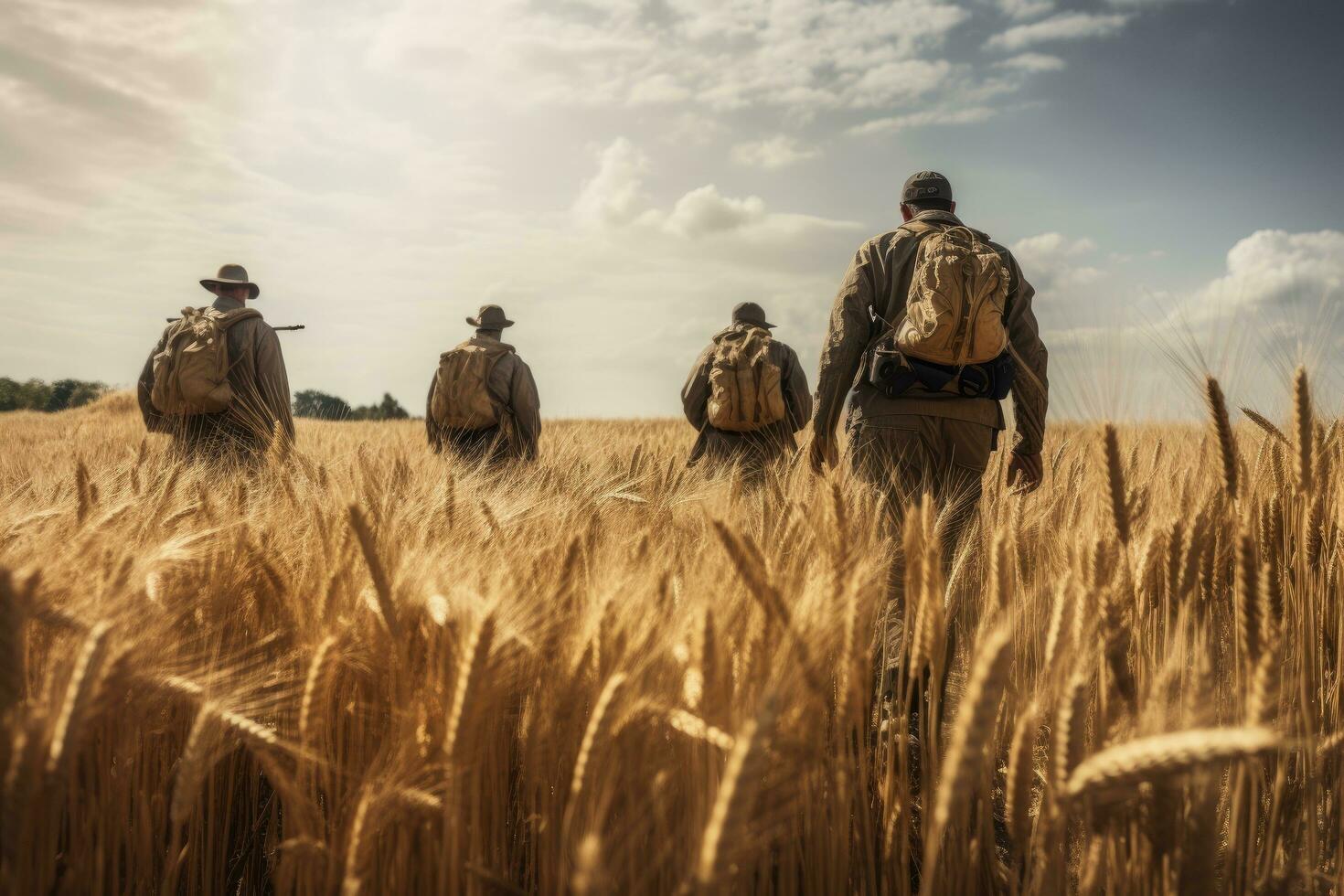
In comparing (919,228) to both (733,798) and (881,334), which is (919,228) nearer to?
(881,334)

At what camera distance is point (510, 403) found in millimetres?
6258

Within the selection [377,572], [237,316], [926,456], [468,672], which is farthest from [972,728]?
[237,316]

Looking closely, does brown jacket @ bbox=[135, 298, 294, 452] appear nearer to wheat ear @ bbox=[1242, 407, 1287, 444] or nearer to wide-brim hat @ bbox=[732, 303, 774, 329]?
wide-brim hat @ bbox=[732, 303, 774, 329]

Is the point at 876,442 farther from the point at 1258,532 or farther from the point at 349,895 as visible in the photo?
the point at 349,895

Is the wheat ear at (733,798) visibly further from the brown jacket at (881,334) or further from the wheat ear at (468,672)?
the brown jacket at (881,334)

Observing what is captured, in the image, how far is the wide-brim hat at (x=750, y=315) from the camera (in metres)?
5.64

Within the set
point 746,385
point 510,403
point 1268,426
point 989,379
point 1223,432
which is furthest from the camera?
point 510,403

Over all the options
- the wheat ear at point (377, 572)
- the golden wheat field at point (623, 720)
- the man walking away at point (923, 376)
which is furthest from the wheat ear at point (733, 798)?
the man walking away at point (923, 376)

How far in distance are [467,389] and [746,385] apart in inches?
86.3

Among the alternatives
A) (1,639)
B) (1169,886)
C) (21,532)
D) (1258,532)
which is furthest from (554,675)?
(1258,532)

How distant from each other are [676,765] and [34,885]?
0.85 metres

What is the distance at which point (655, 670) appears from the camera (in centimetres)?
111

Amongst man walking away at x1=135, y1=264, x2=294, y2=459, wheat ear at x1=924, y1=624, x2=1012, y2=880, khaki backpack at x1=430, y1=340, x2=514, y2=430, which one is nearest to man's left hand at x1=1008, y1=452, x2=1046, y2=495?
wheat ear at x1=924, y1=624, x2=1012, y2=880

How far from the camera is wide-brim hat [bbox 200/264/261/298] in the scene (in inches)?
Answer: 215
